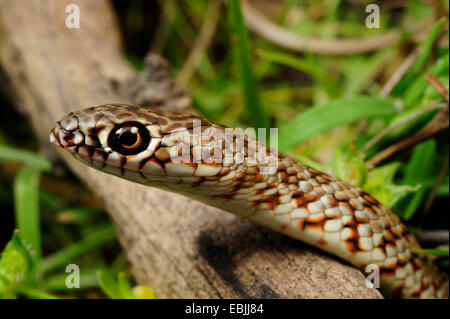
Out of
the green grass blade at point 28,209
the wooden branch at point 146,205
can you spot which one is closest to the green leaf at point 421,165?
the wooden branch at point 146,205

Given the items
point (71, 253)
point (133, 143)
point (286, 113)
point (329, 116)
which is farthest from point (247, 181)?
point (286, 113)

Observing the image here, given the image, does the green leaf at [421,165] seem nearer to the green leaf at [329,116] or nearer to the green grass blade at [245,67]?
the green leaf at [329,116]

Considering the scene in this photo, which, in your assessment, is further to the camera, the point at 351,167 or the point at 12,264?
the point at 351,167

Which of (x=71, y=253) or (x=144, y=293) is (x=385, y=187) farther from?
(x=71, y=253)

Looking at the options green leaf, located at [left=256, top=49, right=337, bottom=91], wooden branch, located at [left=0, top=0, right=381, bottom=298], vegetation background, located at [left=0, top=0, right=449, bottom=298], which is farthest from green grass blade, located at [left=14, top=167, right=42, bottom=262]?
green leaf, located at [left=256, top=49, right=337, bottom=91]

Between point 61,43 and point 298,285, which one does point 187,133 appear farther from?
point 61,43

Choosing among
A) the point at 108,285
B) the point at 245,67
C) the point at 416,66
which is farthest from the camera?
the point at 245,67
